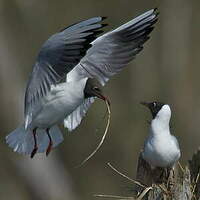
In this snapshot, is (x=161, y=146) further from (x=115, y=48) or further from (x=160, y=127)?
(x=115, y=48)

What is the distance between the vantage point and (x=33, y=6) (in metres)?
15.6

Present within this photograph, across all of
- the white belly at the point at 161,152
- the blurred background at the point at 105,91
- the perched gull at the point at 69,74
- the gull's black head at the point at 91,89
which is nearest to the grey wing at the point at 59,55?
the perched gull at the point at 69,74

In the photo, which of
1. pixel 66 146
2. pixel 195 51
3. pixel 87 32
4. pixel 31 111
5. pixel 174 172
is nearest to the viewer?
pixel 174 172

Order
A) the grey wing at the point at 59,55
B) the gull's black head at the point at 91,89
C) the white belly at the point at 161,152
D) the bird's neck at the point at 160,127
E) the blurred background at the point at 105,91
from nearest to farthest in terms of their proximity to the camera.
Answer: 1. the white belly at the point at 161,152
2. the bird's neck at the point at 160,127
3. the grey wing at the point at 59,55
4. the gull's black head at the point at 91,89
5. the blurred background at the point at 105,91

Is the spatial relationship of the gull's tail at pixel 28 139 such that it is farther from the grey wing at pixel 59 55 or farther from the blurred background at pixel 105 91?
the blurred background at pixel 105 91

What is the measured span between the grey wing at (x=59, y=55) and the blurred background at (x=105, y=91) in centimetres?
495

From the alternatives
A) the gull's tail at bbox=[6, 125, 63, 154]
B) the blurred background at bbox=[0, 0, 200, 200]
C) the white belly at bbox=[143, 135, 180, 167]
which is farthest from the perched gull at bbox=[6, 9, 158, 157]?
the blurred background at bbox=[0, 0, 200, 200]

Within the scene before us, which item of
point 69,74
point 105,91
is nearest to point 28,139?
point 69,74

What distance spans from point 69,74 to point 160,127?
959 mm

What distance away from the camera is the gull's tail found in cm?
782

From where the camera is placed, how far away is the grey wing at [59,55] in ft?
22.6

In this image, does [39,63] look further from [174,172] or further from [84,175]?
[84,175]

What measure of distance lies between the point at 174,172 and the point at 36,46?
8.75 meters

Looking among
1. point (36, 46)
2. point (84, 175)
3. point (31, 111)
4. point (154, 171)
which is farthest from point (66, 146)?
point (154, 171)
